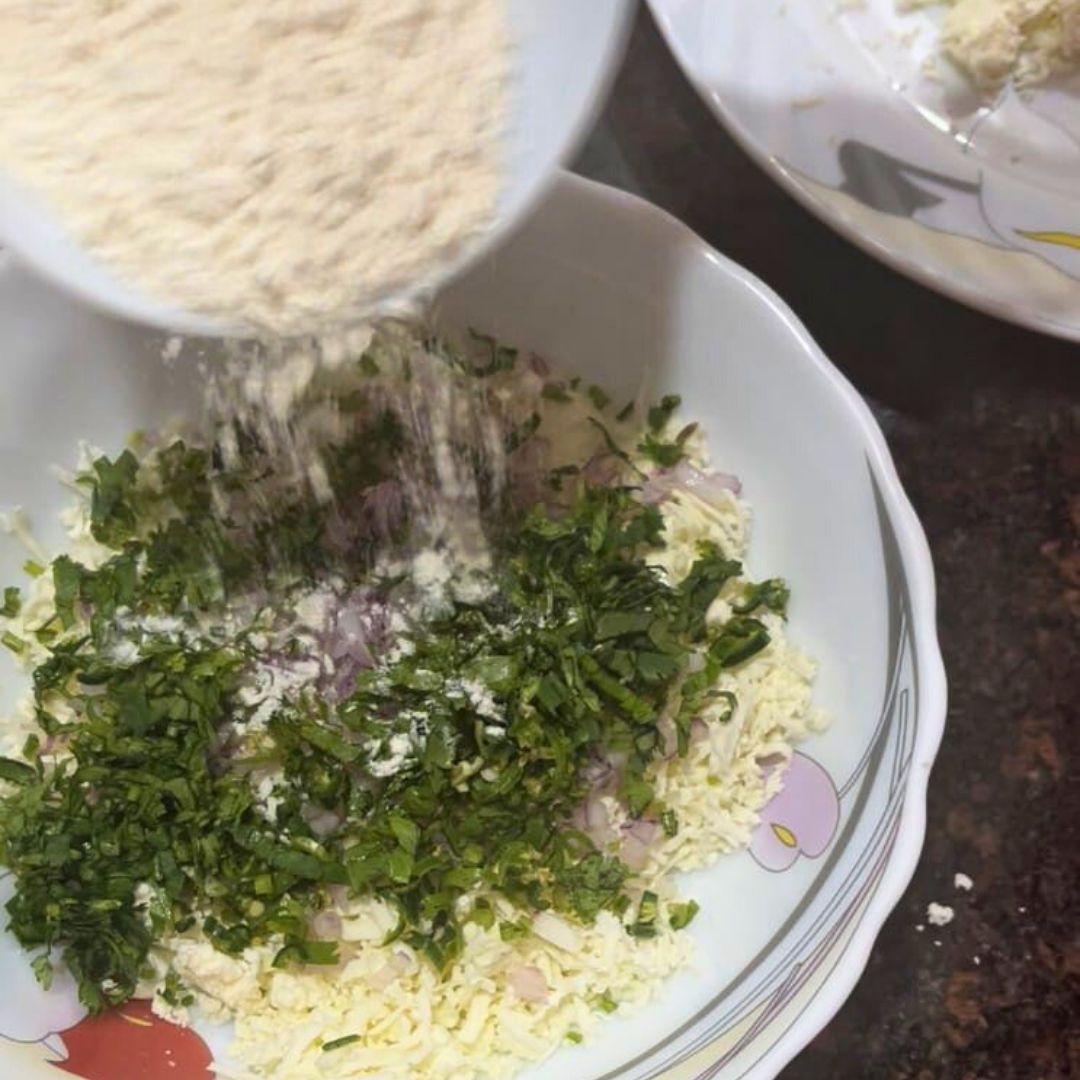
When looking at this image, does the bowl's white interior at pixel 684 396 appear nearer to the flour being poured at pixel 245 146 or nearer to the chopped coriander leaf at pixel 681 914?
the chopped coriander leaf at pixel 681 914

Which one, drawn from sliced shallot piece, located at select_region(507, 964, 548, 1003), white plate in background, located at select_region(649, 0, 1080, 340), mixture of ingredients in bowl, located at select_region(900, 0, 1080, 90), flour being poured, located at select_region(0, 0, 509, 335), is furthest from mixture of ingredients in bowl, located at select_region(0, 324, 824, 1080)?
mixture of ingredients in bowl, located at select_region(900, 0, 1080, 90)

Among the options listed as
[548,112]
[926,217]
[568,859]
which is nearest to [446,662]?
[568,859]

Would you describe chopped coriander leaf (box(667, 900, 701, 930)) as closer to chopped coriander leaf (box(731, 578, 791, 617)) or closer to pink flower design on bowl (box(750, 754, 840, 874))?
pink flower design on bowl (box(750, 754, 840, 874))

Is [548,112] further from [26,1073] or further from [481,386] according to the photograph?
[26,1073]

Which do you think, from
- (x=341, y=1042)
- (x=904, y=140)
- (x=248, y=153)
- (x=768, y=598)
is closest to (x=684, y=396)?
(x=768, y=598)

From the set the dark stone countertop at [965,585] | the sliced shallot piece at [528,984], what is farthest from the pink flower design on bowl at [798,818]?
the sliced shallot piece at [528,984]
